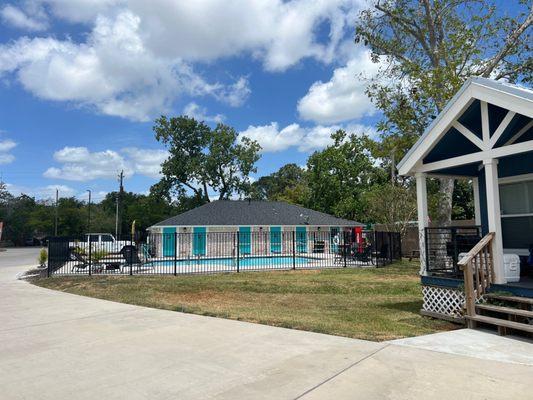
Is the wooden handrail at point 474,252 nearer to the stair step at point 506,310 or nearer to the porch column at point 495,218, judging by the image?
the porch column at point 495,218

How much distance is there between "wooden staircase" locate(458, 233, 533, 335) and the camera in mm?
6652

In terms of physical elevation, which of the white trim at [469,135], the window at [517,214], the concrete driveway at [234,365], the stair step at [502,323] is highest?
the white trim at [469,135]

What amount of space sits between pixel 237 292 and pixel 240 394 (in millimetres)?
8008

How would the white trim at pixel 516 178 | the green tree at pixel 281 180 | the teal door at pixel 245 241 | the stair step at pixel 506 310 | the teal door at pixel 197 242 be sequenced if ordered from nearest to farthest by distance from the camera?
1. the stair step at pixel 506 310
2. the white trim at pixel 516 178
3. the teal door at pixel 197 242
4. the teal door at pixel 245 241
5. the green tree at pixel 281 180

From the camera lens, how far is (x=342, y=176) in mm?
40281

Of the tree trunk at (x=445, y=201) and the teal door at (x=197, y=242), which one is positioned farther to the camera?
the teal door at (x=197, y=242)

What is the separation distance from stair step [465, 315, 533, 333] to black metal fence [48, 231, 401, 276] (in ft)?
37.9

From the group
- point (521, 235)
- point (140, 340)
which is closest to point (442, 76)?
point (521, 235)

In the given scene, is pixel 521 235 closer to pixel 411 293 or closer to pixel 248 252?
pixel 411 293

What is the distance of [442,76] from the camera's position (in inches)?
672

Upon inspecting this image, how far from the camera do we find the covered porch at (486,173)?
7.26 meters

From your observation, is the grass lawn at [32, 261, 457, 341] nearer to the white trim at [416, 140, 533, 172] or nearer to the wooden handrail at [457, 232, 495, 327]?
the wooden handrail at [457, 232, 495, 327]

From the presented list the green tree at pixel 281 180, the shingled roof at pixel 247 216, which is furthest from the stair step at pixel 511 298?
the green tree at pixel 281 180

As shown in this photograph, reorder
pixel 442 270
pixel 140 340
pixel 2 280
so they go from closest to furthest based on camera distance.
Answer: pixel 140 340 < pixel 442 270 < pixel 2 280
